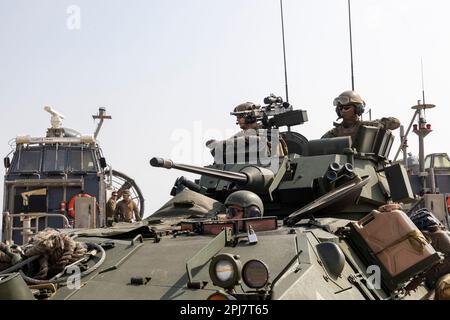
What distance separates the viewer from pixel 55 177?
22141mm

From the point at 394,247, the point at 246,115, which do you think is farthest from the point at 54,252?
the point at 246,115

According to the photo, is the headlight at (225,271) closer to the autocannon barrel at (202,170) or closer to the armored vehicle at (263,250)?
the armored vehicle at (263,250)

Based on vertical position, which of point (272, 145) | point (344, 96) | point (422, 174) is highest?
point (344, 96)

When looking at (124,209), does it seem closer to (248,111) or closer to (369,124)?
(248,111)

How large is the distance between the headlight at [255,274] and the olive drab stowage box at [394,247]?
194cm

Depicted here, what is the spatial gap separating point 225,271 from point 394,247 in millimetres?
2317

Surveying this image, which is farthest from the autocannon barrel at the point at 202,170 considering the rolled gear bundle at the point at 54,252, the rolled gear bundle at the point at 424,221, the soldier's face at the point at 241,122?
the soldier's face at the point at 241,122

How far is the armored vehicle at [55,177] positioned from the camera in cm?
2133

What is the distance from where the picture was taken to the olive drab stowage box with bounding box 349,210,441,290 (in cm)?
677

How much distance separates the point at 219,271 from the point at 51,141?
1833 centimetres

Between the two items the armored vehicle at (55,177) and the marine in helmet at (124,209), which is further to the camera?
the armored vehicle at (55,177)

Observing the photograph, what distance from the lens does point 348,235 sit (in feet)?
24.1
